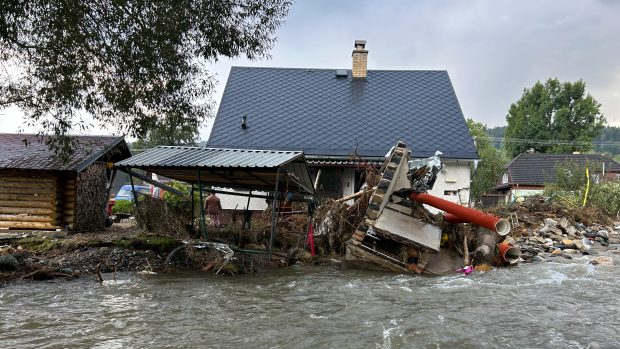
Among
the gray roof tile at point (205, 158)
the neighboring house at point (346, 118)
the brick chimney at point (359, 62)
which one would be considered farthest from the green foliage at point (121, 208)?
the gray roof tile at point (205, 158)

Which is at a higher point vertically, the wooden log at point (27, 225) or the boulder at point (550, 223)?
the boulder at point (550, 223)

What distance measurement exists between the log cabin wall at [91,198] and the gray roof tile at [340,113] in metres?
4.05

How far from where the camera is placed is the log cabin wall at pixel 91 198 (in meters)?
15.8

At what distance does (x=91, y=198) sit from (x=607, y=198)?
20.1 metres

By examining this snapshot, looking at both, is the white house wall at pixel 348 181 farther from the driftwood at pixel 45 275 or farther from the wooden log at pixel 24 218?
the driftwood at pixel 45 275

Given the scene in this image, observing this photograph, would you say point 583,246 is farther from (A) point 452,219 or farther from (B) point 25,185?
(B) point 25,185

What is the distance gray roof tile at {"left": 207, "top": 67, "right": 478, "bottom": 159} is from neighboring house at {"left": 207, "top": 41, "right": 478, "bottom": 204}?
0.04 meters

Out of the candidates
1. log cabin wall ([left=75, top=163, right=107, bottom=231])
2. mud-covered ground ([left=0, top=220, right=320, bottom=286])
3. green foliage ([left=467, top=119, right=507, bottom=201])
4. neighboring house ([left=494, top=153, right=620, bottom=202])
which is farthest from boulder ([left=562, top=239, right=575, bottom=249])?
neighboring house ([left=494, top=153, right=620, bottom=202])

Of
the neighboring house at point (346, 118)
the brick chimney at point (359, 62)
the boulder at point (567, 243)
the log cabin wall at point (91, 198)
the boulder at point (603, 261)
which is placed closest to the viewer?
the boulder at point (603, 261)

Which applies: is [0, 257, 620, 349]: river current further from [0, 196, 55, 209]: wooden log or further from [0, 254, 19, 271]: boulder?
[0, 196, 55, 209]: wooden log

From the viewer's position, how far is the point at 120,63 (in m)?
8.07

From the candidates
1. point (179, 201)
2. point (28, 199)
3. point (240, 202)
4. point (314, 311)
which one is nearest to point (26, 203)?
point (28, 199)

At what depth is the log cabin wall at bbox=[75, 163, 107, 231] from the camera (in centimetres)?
1576

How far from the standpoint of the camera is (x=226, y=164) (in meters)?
8.96
